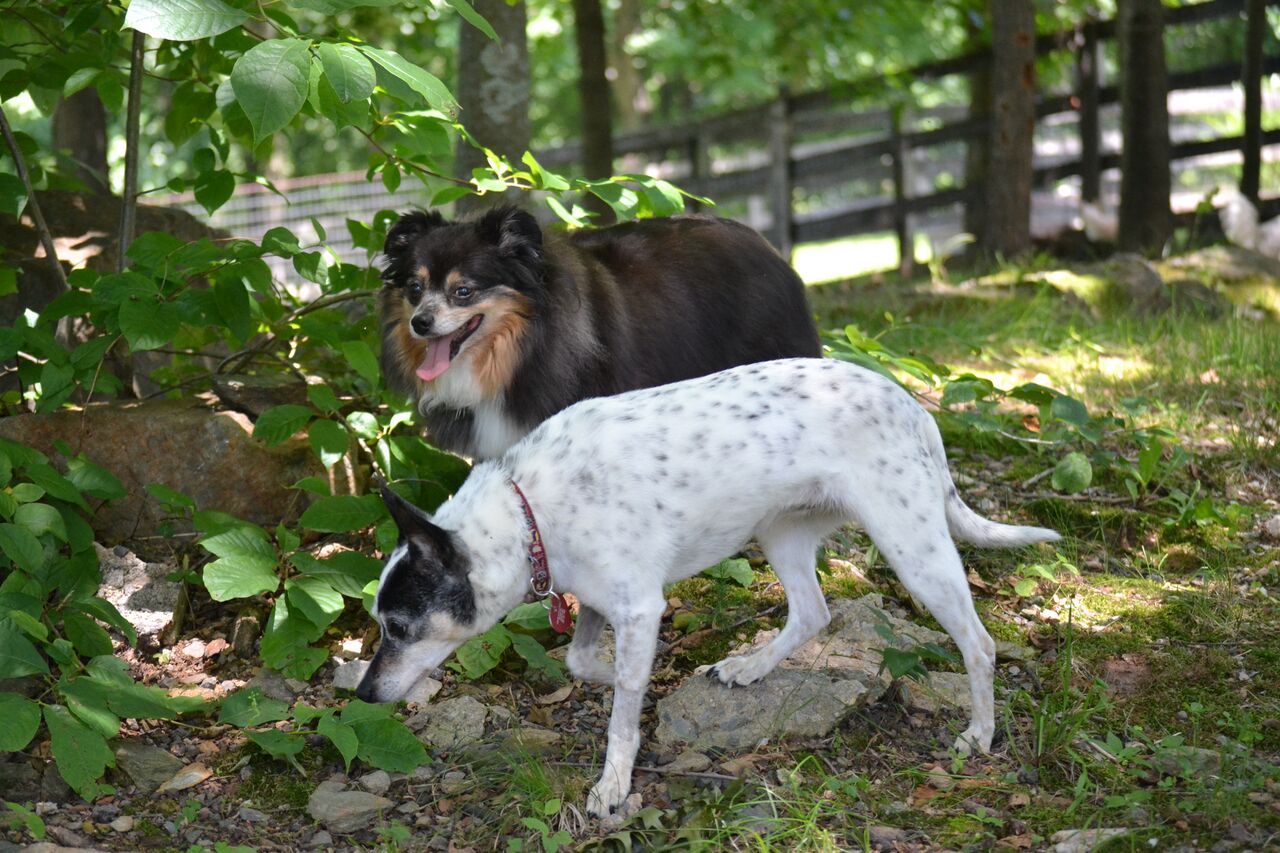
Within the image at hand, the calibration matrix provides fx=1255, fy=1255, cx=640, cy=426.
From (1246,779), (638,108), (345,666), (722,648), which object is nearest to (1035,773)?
(1246,779)

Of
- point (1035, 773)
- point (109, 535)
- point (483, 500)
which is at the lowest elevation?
point (1035, 773)

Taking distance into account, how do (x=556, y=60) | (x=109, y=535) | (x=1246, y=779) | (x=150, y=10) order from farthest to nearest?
(x=556, y=60) < (x=109, y=535) < (x=1246, y=779) < (x=150, y=10)

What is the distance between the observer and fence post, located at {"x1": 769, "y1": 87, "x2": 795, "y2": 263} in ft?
45.4

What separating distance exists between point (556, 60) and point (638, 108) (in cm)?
164

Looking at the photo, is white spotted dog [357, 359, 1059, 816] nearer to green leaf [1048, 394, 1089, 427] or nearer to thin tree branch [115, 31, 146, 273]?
green leaf [1048, 394, 1089, 427]

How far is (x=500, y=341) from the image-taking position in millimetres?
4691

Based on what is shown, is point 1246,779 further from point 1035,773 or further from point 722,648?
point 722,648

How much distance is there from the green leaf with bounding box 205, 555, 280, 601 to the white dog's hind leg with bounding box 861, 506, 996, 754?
1.97 metres

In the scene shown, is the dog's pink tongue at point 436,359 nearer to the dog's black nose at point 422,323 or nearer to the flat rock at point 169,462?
the dog's black nose at point 422,323

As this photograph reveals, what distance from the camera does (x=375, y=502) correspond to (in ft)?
14.4

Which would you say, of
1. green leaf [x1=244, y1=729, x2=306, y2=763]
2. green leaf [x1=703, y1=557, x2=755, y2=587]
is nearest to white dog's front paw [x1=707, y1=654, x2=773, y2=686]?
green leaf [x1=703, y1=557, x2=755, y2=587]

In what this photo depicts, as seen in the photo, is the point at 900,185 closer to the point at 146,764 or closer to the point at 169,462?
the point at 169,462

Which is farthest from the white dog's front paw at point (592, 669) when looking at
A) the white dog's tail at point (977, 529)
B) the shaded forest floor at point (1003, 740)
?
the white dog's tail at point (977, 529)

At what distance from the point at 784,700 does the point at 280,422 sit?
2.06 m
